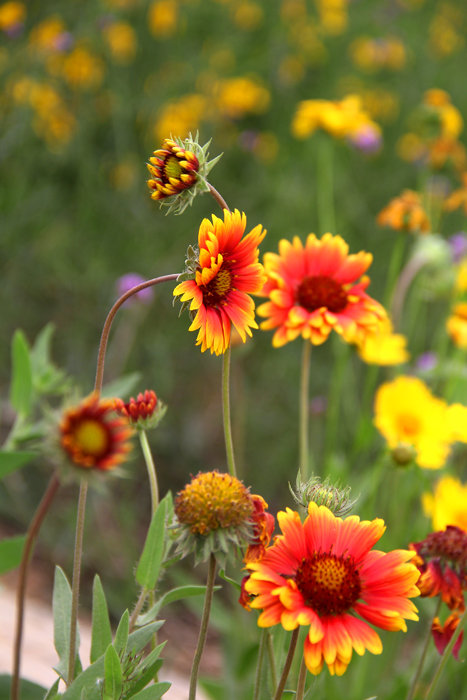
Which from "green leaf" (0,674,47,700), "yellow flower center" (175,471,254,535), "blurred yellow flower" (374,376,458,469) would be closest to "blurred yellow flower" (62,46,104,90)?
"blurred yellow flower" (374,376,458,469)

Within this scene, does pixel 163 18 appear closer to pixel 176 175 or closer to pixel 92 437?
pixel 176 175

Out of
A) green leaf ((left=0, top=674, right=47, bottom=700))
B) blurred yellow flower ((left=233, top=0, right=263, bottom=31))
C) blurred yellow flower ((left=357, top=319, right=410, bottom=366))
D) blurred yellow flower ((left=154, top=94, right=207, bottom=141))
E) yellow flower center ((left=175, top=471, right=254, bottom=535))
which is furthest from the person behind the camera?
blurred yellow flower ((left=233, top=0, right=263, bottom=31))

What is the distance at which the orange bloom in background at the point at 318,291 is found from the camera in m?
0.82

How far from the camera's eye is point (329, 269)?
2.81 feet

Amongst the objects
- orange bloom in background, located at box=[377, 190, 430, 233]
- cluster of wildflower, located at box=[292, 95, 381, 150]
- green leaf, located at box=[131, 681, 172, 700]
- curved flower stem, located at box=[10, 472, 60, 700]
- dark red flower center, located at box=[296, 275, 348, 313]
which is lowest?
green leaf, located at box=[131, 681, 172, 700]

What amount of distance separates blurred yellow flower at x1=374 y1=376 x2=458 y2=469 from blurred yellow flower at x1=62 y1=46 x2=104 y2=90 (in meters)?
1.79

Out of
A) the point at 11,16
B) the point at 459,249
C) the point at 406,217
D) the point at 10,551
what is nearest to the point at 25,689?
the point at 10,551

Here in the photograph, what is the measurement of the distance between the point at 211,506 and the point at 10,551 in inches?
15.6

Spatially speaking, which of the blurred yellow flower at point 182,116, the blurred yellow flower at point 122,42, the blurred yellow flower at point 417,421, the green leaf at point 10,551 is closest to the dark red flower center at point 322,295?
the blurred yellow flower at point 417,421

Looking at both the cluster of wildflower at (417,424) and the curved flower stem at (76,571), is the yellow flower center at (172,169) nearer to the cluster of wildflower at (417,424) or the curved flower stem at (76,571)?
the curved flower stem at (76,571)

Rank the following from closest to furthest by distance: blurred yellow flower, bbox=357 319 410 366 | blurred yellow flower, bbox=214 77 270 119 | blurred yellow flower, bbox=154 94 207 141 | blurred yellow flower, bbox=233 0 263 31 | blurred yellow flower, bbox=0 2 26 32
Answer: blurred yellow flower, bbox=357 319 410 366 < blurred yellow flower, bbox=0 2 26 32 < blurred yellow flower, bbox=154 94 207 141 < blurred yellow flower, bbox=214 77 270 119 < blurred yellow flower, bbox=233 0 263 31

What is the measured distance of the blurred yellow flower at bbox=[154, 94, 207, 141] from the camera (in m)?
2.69

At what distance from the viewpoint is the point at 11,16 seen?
2.06 m

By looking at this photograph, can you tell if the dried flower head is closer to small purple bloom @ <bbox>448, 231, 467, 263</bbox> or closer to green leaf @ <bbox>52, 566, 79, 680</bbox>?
green leaf @ <bbox>52, 566, 79, 680</bbox>
